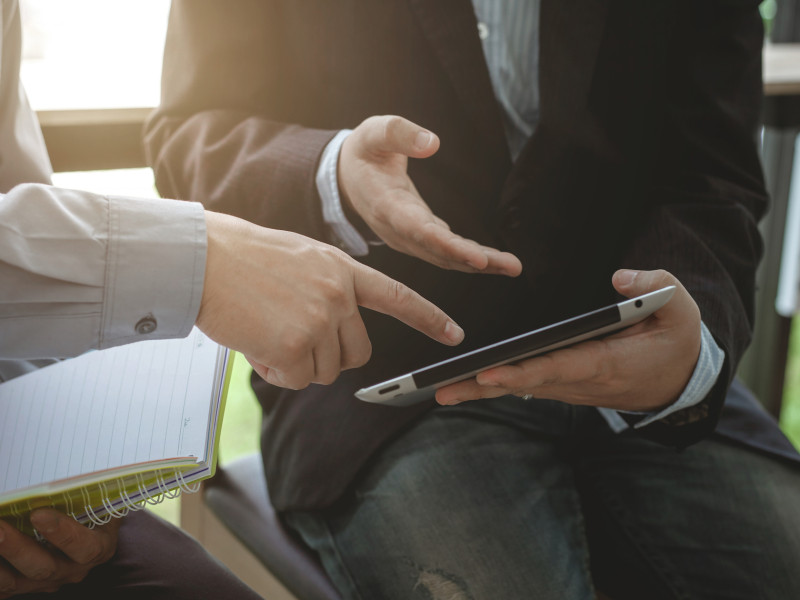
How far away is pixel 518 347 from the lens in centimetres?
40

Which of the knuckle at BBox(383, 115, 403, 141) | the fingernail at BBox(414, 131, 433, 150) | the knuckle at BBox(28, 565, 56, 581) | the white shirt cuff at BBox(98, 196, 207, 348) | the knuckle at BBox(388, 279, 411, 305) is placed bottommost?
the knuckle at BBox(28, 565, 56, 581)

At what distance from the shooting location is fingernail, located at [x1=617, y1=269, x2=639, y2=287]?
465 mm

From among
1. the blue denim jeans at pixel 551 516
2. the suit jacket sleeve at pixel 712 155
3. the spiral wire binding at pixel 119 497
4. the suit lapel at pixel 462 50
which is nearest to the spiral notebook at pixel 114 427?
the spiral wire binding at pixel 119 497

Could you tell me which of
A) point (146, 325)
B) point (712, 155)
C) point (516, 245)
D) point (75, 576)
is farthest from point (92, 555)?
point (712, 155)

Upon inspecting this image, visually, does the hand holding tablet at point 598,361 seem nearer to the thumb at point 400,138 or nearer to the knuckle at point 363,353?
the knuckle at point 363,353

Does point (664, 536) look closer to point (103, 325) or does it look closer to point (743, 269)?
point (743, 269)

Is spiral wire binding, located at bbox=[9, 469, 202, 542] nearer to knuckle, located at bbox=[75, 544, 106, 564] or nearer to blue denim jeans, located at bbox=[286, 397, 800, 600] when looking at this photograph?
knuckle, located at bbox=[75, 544, 106, 564]

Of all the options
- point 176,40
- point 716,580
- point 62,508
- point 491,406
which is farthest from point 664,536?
point 176,40

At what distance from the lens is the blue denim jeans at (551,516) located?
0.55 metres

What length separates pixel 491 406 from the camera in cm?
65

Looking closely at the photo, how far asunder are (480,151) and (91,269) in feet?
1.24

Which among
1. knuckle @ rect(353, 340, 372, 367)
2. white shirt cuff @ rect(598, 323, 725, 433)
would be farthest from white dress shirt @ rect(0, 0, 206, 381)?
white shirt cuff @ rect(598, 323, 725, 433)

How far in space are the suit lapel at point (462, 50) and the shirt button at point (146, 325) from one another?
34 cm

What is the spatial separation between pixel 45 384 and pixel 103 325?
0.15 metres
